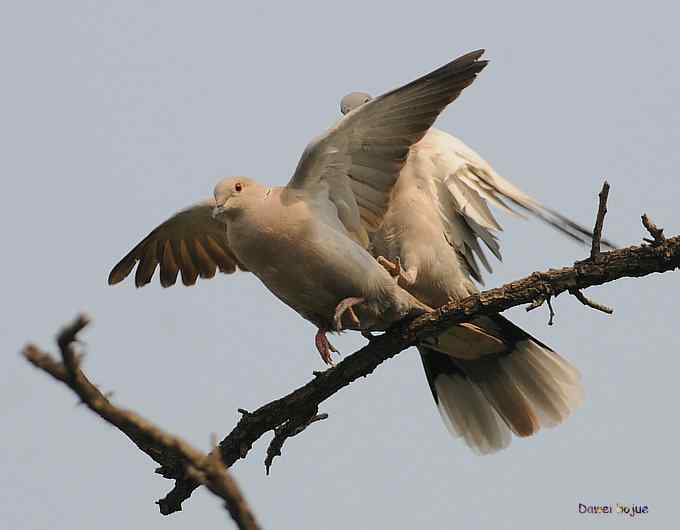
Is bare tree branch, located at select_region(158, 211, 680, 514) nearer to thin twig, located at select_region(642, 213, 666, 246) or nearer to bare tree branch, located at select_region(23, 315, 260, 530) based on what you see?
thin twig, located at select_region(642, 213, 666, 246)

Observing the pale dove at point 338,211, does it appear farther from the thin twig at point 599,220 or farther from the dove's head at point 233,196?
the thin twig at point 599,220

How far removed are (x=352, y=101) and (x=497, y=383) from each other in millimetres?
2250

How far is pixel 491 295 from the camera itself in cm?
543

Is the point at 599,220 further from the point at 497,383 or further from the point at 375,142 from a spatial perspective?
the point at 497,383

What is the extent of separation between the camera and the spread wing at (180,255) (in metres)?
7.44

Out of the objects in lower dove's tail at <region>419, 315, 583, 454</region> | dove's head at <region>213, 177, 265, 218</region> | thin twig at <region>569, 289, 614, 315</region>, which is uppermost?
dove's head at <region>213, 177, 265, 218</region>

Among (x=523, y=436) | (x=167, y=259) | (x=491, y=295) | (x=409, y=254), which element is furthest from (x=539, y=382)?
(x=167, y=259)

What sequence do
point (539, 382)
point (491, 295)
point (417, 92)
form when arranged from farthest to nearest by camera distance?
point (539, 382), point (417, 92), point (491, 295)

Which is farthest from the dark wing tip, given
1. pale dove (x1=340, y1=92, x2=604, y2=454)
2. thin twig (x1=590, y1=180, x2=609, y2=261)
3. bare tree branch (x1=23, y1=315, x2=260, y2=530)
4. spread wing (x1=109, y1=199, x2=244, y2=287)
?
bare tree branch (x1=23, y1=315, x2=260, y2=530)

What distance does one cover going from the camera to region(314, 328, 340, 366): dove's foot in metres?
5.93

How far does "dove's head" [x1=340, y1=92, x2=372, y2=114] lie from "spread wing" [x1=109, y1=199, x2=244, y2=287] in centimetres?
131

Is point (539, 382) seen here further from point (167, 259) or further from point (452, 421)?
point (167, 259)

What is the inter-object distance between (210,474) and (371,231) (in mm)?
3485

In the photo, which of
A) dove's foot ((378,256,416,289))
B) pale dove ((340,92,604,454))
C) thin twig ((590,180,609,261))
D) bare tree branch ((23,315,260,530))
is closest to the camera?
bare tree branch ((23,315,260,530))
